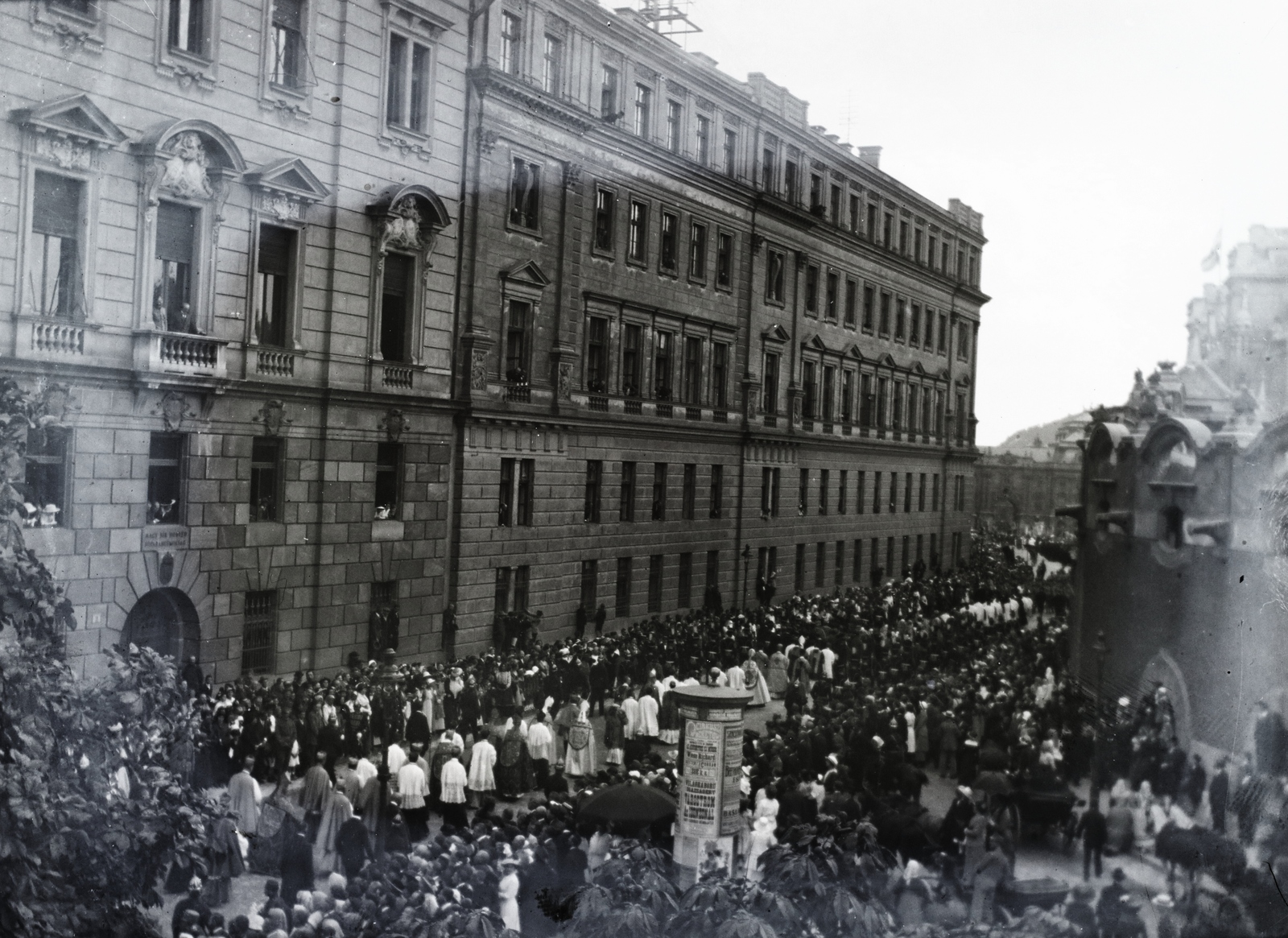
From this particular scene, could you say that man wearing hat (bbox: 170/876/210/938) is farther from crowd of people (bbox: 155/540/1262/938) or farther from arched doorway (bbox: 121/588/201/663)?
arched doorway (bbox: 121/588/201/663)

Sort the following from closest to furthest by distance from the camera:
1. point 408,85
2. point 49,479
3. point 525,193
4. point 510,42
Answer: point 49,479
point 408,85
point 510,42
point 525,193

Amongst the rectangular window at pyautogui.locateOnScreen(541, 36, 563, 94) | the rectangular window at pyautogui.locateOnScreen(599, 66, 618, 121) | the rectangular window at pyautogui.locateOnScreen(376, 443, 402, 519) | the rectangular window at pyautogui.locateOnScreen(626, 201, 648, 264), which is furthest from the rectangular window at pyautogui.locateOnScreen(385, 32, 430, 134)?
the rectangular window at pyautogui.locateOnScreen(376, 443, 402, 519)

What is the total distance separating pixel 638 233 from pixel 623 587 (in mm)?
4243

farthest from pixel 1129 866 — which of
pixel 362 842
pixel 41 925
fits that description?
pixel 41 925

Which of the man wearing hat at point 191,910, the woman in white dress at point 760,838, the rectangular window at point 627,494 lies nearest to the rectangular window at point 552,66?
the rectangular window at point 627,494

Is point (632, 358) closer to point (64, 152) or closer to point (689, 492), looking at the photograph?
point (689, 492)

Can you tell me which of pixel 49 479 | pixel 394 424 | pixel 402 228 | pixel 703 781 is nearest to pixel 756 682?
pixel 703 781

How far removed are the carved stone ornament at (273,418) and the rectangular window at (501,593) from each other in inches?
113

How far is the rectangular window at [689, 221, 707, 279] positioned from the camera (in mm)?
14359

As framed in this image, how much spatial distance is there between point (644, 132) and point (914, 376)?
14.4ft

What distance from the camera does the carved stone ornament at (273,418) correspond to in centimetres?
1280

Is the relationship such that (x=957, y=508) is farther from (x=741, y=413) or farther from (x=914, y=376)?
(x=741, y=413)

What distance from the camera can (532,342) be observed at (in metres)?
13.8

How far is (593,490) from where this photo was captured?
14047 mm
